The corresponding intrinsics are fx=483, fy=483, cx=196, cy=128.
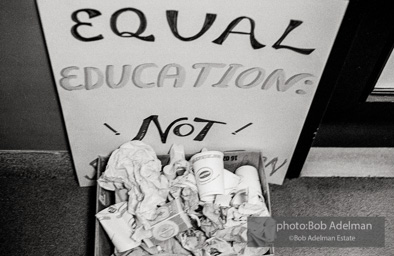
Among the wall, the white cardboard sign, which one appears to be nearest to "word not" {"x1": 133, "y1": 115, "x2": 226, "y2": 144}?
the white cardboard sign

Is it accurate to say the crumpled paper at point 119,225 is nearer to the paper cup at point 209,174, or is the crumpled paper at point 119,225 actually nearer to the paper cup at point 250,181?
the paper cup at point 209,174

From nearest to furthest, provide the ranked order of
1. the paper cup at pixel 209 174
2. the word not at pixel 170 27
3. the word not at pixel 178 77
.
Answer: the word not at pixel 170 27
the word not at pixel 178 77
the paper cup at pixel 209 174

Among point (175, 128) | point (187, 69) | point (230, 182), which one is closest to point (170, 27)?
point (187, 69)

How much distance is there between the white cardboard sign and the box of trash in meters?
0.08

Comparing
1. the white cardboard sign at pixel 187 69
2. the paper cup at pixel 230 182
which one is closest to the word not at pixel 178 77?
the white cardboard sign at pixel 187 69

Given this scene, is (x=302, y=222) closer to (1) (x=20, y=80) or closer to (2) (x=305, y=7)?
(2) (x=305, y=7)

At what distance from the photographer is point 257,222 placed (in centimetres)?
116

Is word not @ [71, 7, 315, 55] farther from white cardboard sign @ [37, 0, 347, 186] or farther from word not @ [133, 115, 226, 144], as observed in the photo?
word not @ [133, 115, 226, 144]

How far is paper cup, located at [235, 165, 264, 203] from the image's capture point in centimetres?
123

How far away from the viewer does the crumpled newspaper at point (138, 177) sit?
114 cm

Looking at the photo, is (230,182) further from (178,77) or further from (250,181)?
(178,77)

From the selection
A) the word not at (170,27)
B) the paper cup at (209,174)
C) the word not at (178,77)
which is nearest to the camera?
the word not at (170,27)

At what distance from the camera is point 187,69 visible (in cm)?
108

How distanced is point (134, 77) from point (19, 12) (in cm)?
27
